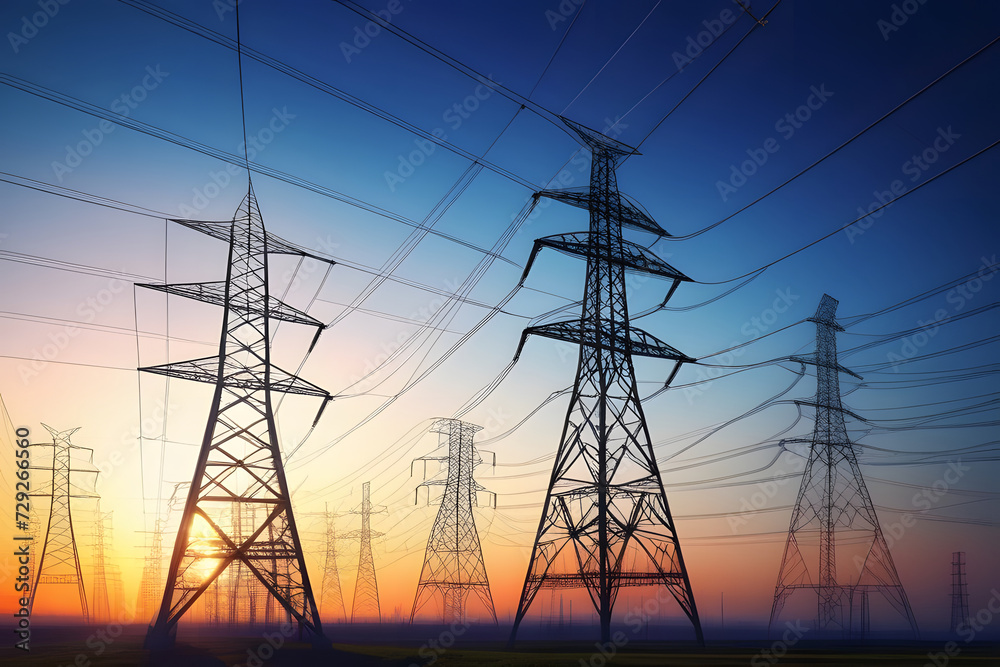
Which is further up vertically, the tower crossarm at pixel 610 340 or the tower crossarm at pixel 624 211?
the tower crossarm at pixel 624 211

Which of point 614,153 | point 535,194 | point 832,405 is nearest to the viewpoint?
point 535,194

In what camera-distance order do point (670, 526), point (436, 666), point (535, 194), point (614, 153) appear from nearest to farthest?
1. point (436, 666)
2. point (670, 526)
3. point (535, 194)
4. point (614, 153)

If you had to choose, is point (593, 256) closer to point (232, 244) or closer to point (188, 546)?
point (232, 244)

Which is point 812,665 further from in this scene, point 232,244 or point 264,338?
point 232,244

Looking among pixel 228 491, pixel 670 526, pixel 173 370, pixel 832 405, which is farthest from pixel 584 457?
pixel 832 405

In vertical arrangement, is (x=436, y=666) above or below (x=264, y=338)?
below

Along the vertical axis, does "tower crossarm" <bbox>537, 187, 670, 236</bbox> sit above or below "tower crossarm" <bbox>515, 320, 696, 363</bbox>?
above

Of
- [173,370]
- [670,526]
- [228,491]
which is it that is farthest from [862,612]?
[173,370]

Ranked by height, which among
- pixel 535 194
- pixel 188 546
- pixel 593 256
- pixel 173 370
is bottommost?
pixel 188 546

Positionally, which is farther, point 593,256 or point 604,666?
point 593,256
